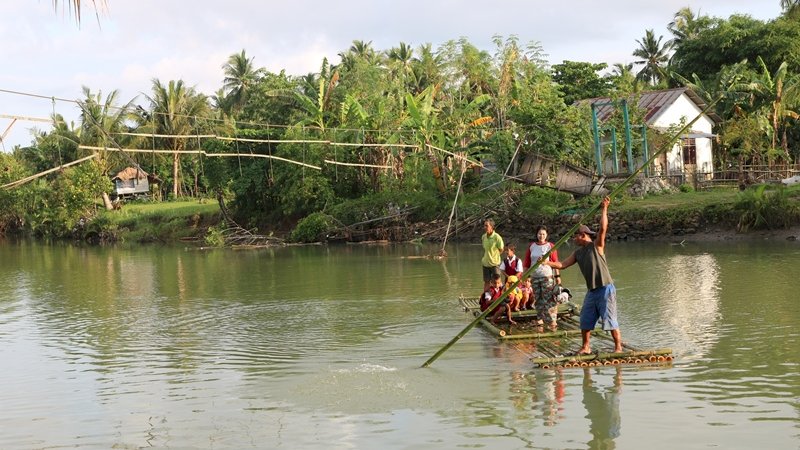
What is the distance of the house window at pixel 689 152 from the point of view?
3916cm

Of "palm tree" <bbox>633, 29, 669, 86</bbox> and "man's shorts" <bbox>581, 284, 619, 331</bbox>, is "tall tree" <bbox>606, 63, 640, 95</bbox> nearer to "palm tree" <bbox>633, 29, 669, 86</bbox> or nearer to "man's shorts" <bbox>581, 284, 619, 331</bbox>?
"palm tree" <bbox>633, 29, 669, 86</bbox>

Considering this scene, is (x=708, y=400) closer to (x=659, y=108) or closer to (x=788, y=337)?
(x=788, y=337)

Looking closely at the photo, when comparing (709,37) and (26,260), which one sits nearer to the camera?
(26,260)

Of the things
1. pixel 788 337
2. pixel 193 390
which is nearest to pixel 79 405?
pixel 193 390

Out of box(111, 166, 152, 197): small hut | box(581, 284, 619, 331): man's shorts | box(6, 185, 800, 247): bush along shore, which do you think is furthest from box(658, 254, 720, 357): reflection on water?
box(111, 166, 152, 197): small hut

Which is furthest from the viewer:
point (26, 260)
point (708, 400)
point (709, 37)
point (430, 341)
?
point (709, 37)

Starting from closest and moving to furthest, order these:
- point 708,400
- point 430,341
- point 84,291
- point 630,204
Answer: point 708,400 < point 430,341 < point 84,291 < point 630,204

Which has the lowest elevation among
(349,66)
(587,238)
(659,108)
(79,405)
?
(79,405)

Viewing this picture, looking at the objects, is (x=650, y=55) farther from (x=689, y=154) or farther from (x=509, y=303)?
(x=509, y=303)

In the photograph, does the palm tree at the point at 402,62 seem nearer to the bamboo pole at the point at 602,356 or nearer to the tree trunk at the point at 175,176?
the tree trunk at the point at 175,176

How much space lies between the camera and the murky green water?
25.0ft

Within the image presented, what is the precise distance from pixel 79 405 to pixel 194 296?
10.6 m

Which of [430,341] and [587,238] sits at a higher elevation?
[587,238]

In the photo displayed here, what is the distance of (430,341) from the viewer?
39.8 ft
